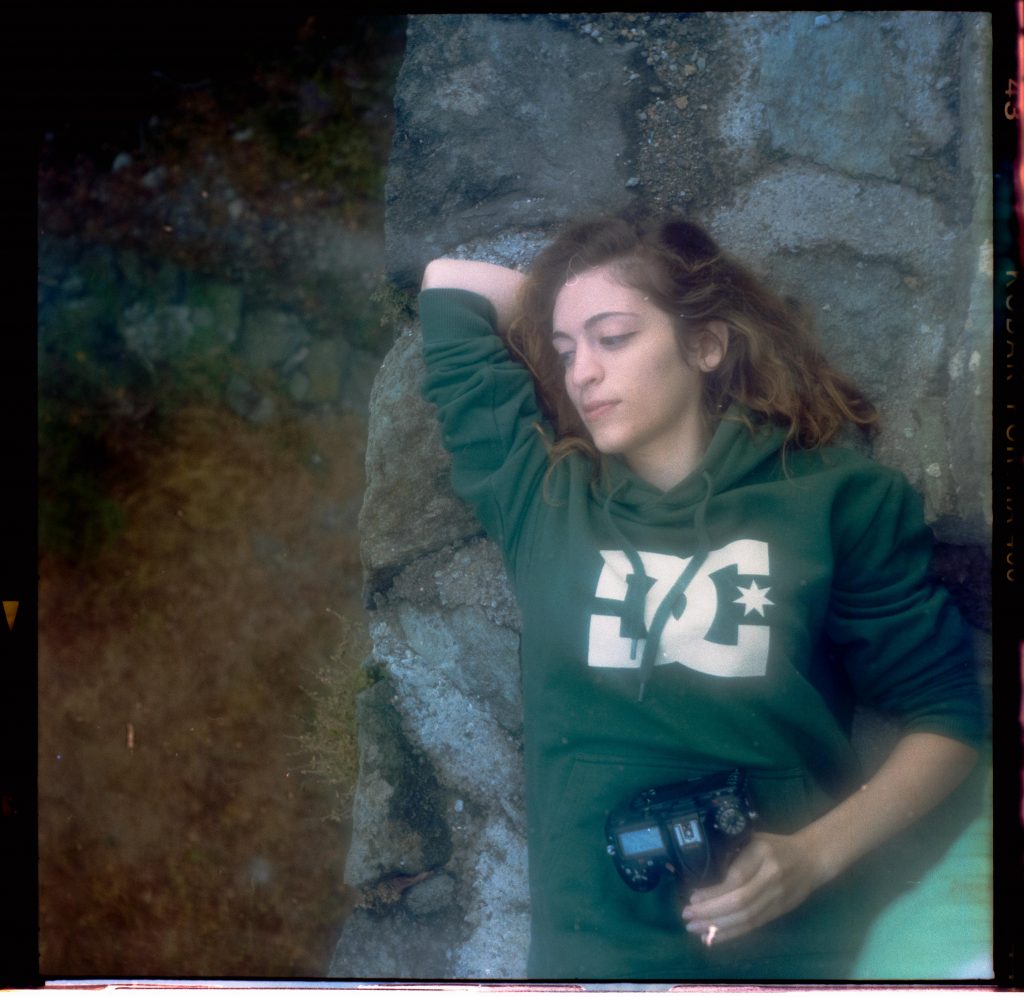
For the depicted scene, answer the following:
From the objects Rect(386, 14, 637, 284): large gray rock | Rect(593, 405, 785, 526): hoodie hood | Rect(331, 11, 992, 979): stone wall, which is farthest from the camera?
Rect(386, 14, 637, 284): large gray rock

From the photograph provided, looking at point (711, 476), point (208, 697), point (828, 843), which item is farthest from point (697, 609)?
point (208, 697)

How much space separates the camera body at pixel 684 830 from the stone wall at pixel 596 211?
0.45 meters

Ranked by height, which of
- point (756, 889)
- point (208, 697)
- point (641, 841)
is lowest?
point (756, 889)

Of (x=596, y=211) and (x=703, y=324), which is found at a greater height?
(x=596, y=211)

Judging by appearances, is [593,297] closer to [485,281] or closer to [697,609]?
[485,281]

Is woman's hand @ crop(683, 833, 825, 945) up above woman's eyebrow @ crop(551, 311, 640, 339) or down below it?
below

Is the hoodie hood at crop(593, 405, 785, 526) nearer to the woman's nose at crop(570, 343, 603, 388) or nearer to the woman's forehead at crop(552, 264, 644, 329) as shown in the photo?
the woman's nose at crop(570, 343, 603, 388)

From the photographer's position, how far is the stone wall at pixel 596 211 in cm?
190

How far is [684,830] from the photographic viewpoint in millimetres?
1630

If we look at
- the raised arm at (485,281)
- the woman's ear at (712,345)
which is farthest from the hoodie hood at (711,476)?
the raised arm at (485,281)

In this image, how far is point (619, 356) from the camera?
5.93 ft

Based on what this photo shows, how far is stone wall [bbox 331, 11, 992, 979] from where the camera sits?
6.24 feet

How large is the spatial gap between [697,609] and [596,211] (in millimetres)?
1009

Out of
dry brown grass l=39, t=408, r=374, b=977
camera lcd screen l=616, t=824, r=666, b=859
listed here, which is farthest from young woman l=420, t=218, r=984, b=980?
dry brown grass l=39, t=408, r=374, b=977
